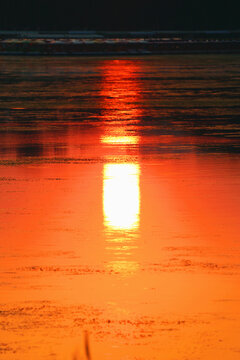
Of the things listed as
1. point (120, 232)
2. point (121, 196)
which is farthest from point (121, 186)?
point (120, 232)

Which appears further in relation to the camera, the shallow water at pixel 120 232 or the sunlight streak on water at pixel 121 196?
the sunlight streak on water at pixel 121 196

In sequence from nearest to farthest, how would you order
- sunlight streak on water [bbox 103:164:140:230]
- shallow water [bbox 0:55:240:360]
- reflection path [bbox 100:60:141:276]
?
shallow water [bbox 0:55:240:360] → reflection path [bbox 100:60:141:276] → sunlight streak on water [bbox 103:164:140:230]

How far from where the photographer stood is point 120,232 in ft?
28.7

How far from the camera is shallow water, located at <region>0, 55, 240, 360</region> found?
5.75 m

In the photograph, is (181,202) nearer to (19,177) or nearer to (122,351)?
(19,177)

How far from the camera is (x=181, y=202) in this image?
10086 millimetres

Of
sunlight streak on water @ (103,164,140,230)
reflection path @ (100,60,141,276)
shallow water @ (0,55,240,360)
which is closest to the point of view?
shallow water @ (0,55,240,360)

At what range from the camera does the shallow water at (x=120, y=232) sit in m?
5.75

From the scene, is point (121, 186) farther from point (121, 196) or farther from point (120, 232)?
point (120, 232)

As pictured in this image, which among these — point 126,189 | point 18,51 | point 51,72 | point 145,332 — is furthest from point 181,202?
point 18,51

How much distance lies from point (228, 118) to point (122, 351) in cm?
1308

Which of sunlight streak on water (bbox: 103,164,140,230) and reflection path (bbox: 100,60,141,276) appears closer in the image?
reflection path (bbox: 100,60,141,276)

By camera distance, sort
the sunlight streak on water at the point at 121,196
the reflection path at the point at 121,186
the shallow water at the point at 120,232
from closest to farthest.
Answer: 1. the shallow water at the point at 120,232
2. the reflection path at the point at 121,186
3. the sunlight streak on water at the point at 121,196

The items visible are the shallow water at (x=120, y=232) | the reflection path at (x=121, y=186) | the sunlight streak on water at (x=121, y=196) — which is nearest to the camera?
the shallow water at (x=120, y=232)
